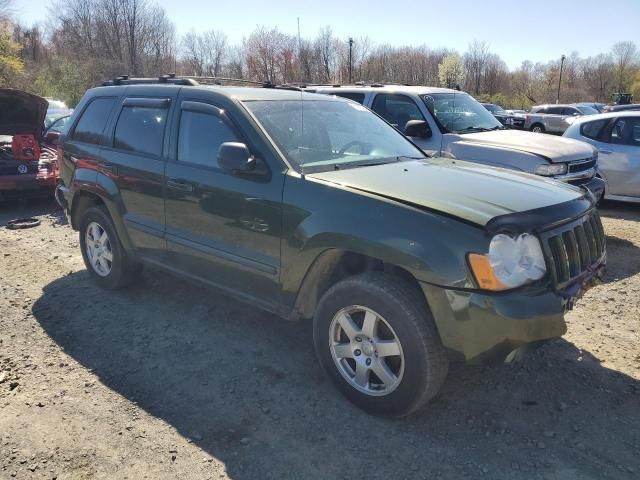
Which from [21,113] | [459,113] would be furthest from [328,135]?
[21,113]

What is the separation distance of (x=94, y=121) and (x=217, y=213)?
208 cm

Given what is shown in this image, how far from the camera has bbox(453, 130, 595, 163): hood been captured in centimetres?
650

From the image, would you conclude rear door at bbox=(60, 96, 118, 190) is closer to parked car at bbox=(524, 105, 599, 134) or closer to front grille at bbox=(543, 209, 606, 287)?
front grille at bbox=(543, 209, 606, 287)

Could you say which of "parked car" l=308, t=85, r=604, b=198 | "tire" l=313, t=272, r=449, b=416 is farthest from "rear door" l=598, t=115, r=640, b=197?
"tire" l=313, t=272, r=449, b=416

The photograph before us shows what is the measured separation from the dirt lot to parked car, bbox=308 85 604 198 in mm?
2274

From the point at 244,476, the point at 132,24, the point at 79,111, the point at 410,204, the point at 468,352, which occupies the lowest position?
the point at 244,476

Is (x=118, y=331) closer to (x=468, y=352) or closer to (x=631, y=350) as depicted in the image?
(x=468, y=352)

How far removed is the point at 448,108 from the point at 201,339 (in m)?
5.18

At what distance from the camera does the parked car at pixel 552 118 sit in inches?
979

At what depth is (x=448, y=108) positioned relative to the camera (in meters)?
7.54

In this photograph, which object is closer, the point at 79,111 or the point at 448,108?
the point at 79,111

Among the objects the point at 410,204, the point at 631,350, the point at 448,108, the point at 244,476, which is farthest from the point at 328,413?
the point at 448,108

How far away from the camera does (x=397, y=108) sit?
24.6 ft

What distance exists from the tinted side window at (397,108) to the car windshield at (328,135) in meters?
3.04
